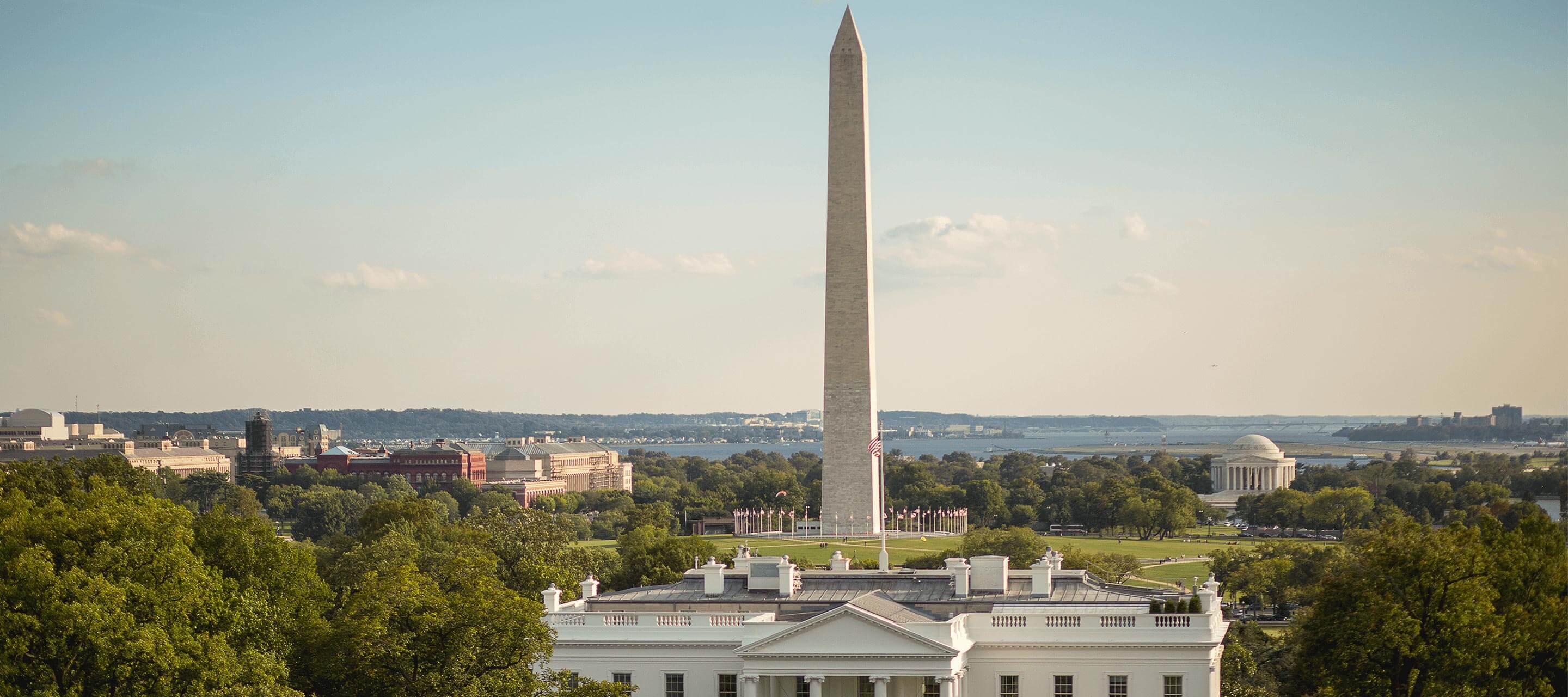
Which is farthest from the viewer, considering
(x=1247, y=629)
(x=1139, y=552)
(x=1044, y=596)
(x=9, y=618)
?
(x=1139, y=552)

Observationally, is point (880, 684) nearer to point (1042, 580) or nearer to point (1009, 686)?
point (1009, 686)

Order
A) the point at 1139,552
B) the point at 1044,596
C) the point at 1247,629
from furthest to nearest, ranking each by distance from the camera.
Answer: the point at 1139,552, the point at 1247,629, the point at 1044,596

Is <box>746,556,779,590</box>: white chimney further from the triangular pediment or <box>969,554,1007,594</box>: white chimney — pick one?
the triangular pediment

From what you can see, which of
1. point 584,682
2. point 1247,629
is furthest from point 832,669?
Answer: point 1247,629

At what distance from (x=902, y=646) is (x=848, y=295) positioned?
7051 cm

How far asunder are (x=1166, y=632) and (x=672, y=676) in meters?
15.0

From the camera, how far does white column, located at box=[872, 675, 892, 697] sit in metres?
60.2

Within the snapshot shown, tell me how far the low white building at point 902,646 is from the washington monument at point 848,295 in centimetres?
5801

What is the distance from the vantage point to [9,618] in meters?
56.5

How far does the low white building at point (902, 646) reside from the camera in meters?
60.5

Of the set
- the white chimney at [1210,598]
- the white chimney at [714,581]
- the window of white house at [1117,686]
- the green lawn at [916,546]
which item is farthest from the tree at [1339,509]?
the window of white house at [1117,686]

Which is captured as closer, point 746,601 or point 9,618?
point 9,618

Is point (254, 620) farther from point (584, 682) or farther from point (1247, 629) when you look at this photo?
point (1247, 629)

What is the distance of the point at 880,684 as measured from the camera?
60.2 m
